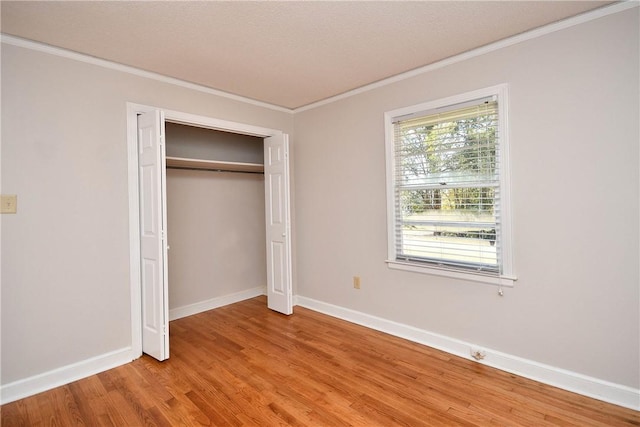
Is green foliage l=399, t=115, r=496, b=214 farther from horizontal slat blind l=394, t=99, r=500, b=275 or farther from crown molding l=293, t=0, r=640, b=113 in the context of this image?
crown molding l=293, t=0, r=640, b=113

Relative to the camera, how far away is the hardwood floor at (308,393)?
2.03 m

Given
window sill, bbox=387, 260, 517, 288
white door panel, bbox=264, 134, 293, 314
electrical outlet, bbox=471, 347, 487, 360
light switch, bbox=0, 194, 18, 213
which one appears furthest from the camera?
white door panel, bbox=264, 134, 293, 314

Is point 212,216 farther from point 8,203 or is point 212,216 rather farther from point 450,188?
point 450,188

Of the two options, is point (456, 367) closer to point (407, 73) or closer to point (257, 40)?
point (407, 73)

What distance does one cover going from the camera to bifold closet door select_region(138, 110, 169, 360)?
9.00 ft

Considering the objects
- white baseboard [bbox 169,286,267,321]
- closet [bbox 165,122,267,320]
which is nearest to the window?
closet [bbox 165,122,267,320]

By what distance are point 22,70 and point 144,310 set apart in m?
2.01

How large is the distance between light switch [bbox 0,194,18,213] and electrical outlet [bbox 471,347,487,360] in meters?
3.56

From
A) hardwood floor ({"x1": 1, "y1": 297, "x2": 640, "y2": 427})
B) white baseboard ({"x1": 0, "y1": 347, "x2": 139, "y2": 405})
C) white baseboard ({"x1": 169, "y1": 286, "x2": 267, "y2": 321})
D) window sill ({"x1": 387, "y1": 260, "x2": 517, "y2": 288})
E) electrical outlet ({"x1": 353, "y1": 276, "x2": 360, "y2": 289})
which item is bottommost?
hardwood floor ({"x1": 1, "y1": 297, "x2": 640, "y2": 427})

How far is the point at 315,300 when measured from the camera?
4.04 m

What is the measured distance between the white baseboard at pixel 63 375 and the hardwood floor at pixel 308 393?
0.20 ft

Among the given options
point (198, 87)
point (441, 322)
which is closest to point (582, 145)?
point (441, 322)

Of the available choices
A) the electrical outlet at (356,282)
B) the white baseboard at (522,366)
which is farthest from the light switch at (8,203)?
the white baseboard at (522,366)

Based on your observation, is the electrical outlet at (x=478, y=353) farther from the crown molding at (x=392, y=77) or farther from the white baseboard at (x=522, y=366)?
the crown molding at (x=392, y=77)
